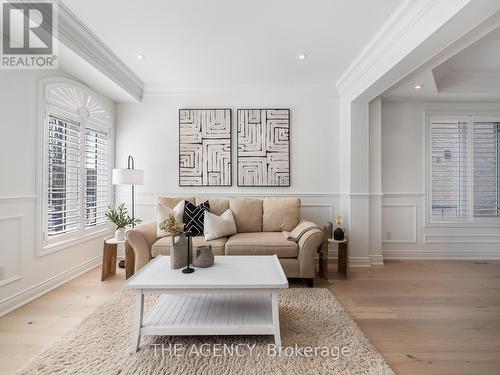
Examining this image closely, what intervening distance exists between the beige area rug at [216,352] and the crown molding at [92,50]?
2526 millimetres

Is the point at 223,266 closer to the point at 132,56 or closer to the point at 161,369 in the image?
the point at 161,369

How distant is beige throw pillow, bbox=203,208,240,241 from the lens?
3.08 m

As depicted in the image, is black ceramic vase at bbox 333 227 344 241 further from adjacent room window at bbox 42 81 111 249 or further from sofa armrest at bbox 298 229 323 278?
adjacent room window at bbox 42 81 111 249

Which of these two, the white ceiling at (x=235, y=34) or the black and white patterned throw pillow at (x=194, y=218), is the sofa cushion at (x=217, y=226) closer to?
the black and white patterned throw pillow at (x=194, y=218)

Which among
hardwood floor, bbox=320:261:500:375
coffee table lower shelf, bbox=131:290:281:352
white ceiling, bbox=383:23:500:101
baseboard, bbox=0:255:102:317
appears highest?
white ceiling, bbox=383:23:500:101

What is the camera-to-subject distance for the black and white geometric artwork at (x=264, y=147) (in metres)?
3.86

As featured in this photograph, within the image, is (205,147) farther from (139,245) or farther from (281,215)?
(139,245)

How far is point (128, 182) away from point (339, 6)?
299 centimetres

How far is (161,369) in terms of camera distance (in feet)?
5.15

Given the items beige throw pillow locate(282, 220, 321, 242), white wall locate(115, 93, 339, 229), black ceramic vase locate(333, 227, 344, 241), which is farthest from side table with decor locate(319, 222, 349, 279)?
white wall locate(115, 93, 339, 229)

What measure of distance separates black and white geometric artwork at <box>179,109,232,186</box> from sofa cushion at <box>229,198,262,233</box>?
0.51 m

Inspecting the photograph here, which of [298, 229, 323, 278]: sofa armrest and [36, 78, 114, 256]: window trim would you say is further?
[298, 229, 323, 278]: sofa armrest

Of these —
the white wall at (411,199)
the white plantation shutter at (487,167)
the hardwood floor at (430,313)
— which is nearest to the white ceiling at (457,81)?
the white wall at (411,199)

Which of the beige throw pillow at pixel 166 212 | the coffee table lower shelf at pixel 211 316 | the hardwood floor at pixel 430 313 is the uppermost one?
the beige throw pillow at pixel 166 212
